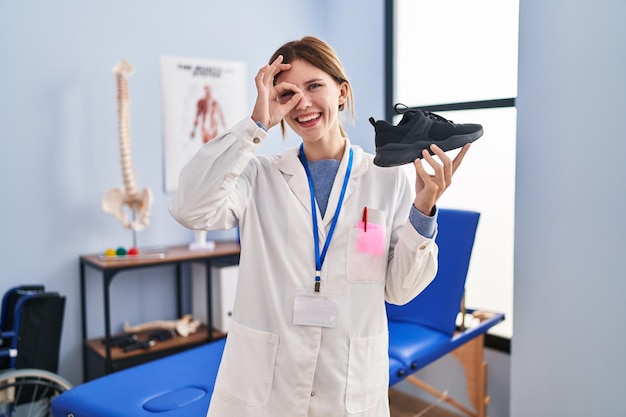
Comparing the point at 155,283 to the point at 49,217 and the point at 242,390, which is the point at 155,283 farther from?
the point at 242,390

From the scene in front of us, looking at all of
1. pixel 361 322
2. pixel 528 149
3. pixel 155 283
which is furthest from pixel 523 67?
pixel 155 283

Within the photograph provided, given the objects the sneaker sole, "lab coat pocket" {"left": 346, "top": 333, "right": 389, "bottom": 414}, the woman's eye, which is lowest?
"lab coat pocket" {"left": 346, "top": 333, "right": 389, "bottom": 414}

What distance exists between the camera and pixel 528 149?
6.41 ft

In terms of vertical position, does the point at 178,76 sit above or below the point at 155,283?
above

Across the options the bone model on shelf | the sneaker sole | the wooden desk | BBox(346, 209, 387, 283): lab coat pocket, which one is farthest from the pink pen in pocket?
the bone model on shelf

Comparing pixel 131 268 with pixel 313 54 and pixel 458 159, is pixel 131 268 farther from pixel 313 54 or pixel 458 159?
pixel 458 159

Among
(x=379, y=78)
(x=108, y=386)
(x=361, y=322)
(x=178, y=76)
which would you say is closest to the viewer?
(x=361, y=322)

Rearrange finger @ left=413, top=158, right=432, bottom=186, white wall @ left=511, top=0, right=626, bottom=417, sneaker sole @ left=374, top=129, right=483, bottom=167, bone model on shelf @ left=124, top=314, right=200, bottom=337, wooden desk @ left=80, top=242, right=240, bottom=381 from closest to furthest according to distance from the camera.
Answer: finger @ left=413, top=158, right=432, bottom=186, sneaker sole @ left=374, top=129, right=483, bottom=167, white wall @ left=511, top=0, right=626, bottom=417, wooden desk @ left=80, top=242, right=240, bottom=381, bone model on shelf @ left=124, top=314, right=200, bottom=337

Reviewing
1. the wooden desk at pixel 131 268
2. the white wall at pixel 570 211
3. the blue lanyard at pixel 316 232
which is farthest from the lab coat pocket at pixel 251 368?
the wooden desk at pixel 131 268

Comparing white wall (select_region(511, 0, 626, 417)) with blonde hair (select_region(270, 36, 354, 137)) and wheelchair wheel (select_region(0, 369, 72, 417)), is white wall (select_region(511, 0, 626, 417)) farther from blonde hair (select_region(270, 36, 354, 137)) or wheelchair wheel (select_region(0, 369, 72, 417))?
wheelchair wheel (select_region(0, 369, 72, 417))

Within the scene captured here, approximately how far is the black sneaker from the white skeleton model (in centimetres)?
184

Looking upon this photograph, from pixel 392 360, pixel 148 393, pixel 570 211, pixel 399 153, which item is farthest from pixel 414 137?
pixel 148 393

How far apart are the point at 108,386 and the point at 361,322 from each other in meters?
1.06

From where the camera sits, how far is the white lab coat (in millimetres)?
1136
